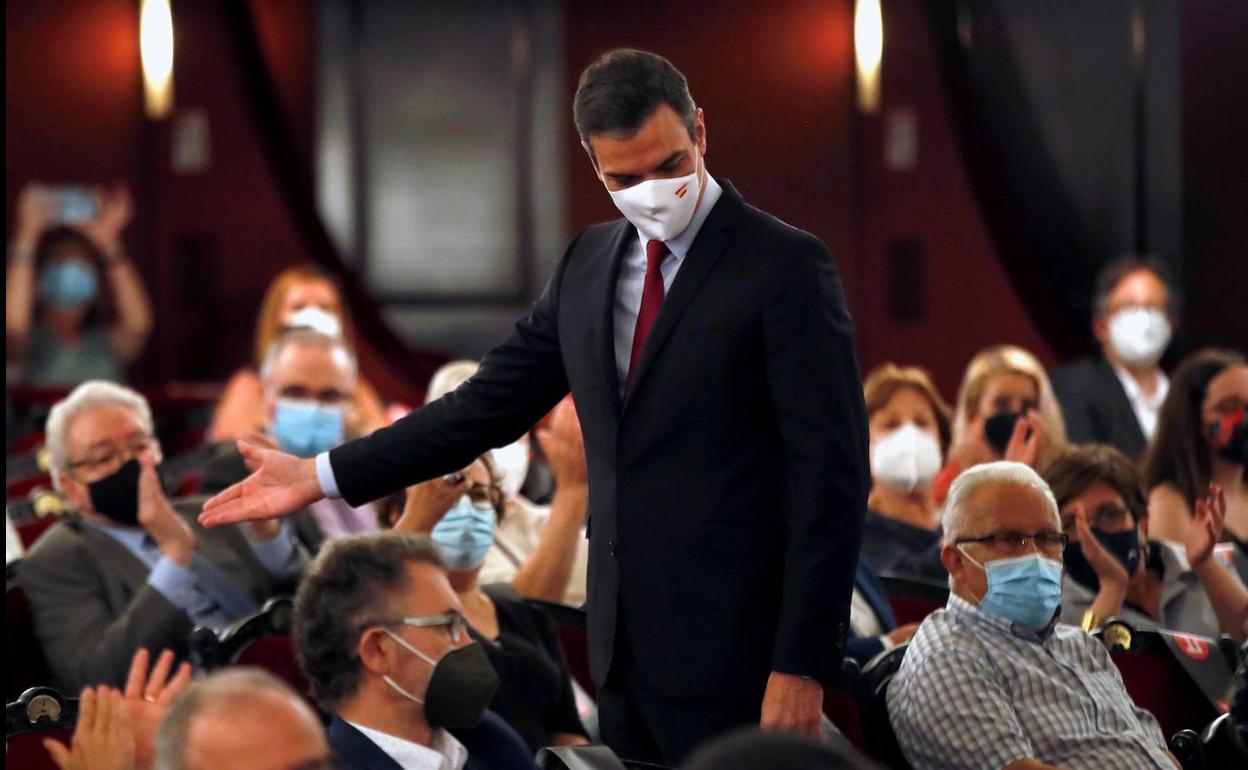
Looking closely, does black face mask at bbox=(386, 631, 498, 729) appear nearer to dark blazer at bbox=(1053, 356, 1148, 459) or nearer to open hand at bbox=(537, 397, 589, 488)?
open hand at bbox=(537, 397, 589, 488)

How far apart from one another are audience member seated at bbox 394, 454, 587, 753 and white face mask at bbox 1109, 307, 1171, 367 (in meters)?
2.72

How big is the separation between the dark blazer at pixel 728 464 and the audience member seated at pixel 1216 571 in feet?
4.48

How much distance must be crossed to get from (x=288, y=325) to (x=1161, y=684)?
2.63 m

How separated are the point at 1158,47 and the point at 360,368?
3038 mm

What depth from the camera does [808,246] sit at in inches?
77.8

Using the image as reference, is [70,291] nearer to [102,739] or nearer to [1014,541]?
[1014,541]

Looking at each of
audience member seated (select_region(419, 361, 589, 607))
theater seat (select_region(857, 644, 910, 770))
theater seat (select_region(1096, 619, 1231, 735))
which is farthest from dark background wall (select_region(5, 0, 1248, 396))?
theater seat (select_region(857, 644, 910, 770))

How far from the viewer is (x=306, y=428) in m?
3.70

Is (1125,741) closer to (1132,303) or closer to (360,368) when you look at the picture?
(1132,303)

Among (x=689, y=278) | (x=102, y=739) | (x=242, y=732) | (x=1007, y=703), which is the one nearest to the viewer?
(x=242, y=732)

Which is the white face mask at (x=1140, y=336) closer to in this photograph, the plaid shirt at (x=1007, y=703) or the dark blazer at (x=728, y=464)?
the plaid shirt at (x=1007, y=703)

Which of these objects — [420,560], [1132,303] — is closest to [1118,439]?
[1132,303]

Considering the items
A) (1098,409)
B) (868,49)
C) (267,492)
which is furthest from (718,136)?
(267,492)

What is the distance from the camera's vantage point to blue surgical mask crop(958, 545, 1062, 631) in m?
2.45
